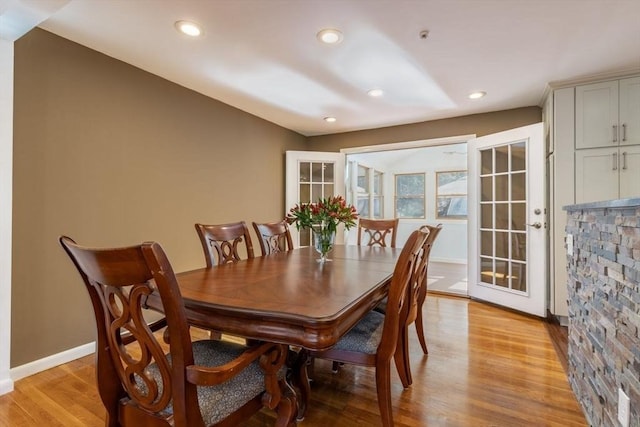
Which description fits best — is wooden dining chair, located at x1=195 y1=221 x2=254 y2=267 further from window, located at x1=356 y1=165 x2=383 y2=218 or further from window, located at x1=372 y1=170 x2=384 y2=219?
window, located at x1=372 y1=170 x2=384 y2=219

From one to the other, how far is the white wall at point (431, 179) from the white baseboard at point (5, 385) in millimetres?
5557

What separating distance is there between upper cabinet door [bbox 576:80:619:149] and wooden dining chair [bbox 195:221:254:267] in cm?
314

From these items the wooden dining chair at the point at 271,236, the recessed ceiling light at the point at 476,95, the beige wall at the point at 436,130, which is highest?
the recessed ceiling light at the point at 476,95

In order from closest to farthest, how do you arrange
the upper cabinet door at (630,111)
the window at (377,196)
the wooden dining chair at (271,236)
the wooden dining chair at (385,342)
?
the wooden dining chair at (385,342), the wooden dining chair at (271,236), the upper cabinet door at (630,111), the window at (377,196)

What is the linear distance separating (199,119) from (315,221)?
2032 millimetres

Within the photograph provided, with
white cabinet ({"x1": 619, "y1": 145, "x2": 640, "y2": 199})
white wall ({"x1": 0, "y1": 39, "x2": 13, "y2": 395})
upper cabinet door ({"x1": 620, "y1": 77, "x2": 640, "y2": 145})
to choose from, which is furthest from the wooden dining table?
upper cabinet door ({"x1": 620, "y1": 77, "x2": 640, "y2": 145})

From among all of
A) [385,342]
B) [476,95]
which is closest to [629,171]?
[476,95]

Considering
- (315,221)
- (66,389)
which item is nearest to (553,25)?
(315,221)

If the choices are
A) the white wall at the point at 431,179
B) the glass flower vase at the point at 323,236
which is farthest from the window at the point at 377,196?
the glass flower vase at the point at 323,236

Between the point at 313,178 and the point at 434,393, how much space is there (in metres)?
3.34

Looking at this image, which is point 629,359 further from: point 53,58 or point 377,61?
point 53,58

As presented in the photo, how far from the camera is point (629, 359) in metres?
1.06

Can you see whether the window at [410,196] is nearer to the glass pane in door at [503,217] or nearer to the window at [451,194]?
the window at [451,194]

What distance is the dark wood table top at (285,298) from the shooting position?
99cm
